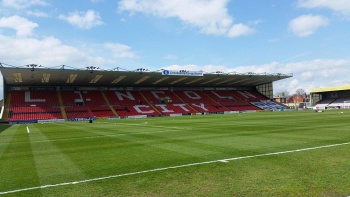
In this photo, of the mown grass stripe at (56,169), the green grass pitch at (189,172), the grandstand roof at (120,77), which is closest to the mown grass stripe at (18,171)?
the green grass pitch at (189,172)

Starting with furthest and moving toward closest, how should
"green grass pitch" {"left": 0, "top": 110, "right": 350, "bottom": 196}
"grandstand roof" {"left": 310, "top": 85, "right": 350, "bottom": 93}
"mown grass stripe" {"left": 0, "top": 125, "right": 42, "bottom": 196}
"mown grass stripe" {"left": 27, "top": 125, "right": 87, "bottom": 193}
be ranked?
"grandstand roof" {"left": 310, "top": 85, "right": 350, "bottom": 93}
"mown grass stripe" {"left": 27, "top": 125, "right": 87, "bottom": 193}
"mown grass stripe" {"left": 0, "top": 125, "right": 42, "bottom": 196}
"green grass pitch" {"left": 0, "top": 110, "right": 350, "bottom": 196}

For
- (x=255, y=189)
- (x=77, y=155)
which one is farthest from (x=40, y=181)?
(x=255, y=189)

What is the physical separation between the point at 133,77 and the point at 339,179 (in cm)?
6280

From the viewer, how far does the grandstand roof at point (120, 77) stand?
55438 millimetres

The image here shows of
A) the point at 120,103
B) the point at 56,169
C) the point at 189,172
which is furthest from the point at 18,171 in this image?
the point at 120,103

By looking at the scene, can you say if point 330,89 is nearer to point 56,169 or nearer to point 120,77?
point 120,77

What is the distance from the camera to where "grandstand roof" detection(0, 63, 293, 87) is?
182ft

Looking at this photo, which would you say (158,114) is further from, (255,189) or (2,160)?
(255,189)

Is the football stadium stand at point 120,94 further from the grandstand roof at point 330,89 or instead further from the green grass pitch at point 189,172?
the green grass pitch at point 189,172

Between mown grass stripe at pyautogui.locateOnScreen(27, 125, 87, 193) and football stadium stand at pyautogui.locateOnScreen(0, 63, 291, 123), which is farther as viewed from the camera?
football stadium stand at pyautogui.locateOnScreen(0, 63, 291, 123)

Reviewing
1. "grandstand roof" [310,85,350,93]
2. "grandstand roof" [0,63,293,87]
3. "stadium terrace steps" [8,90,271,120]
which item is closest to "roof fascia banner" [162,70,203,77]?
"grandstand roof" [0,63,293,87]

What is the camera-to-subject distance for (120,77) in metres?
66.2

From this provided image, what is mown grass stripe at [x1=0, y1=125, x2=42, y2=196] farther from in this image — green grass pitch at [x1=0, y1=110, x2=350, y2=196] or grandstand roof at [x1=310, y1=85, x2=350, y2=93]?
grandstand roof at [x1=310, y1=85, x2=350, y2=93]

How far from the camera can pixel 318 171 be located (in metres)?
7.19
